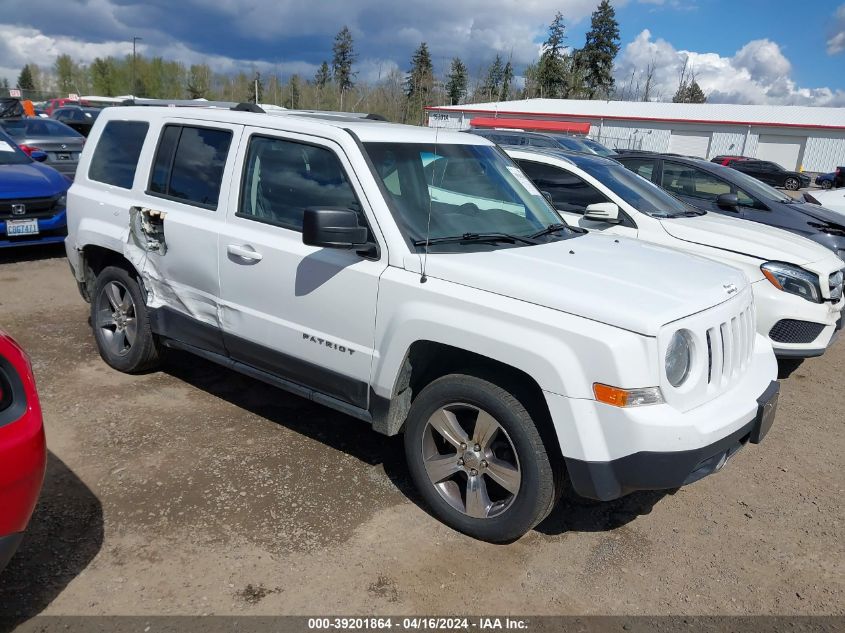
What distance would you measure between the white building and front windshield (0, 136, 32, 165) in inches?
1299

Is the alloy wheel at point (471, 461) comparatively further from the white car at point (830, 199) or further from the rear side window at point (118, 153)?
the white car at point (830, 199)

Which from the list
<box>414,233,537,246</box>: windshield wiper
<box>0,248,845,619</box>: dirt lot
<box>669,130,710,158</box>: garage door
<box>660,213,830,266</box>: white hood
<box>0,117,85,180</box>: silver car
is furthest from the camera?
<box>669,130,710,158</box>: garage door

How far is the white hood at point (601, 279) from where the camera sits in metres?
2.88

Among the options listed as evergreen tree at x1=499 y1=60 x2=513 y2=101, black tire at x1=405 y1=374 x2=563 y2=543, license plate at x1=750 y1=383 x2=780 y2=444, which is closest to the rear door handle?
black tire at x1=405 y1=374 x2=563 y2=543

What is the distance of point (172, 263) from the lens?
4414 mm

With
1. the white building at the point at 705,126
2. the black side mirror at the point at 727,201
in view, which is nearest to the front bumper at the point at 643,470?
the black side mirror at the point at 727,201

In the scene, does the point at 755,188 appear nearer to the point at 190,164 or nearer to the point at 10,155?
the point at 190,164

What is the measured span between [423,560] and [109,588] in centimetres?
138

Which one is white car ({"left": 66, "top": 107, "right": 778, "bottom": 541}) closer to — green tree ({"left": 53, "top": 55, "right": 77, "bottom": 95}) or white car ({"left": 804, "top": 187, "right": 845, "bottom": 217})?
white car ({"left": 804, "top": 187, "right": 845, "bottom": 217})

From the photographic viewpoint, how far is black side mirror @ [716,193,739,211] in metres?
7.86

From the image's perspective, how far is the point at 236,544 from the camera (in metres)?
3.20

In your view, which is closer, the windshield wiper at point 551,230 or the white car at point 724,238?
the windshield wiper at point 551,230

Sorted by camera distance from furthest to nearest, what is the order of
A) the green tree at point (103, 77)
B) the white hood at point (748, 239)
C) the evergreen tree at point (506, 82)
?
the green tree at point (103, 77) < the evergreen tree at point (506, 82) < the white hood at point (748, 239)

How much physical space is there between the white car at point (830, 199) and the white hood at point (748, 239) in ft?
19.3
